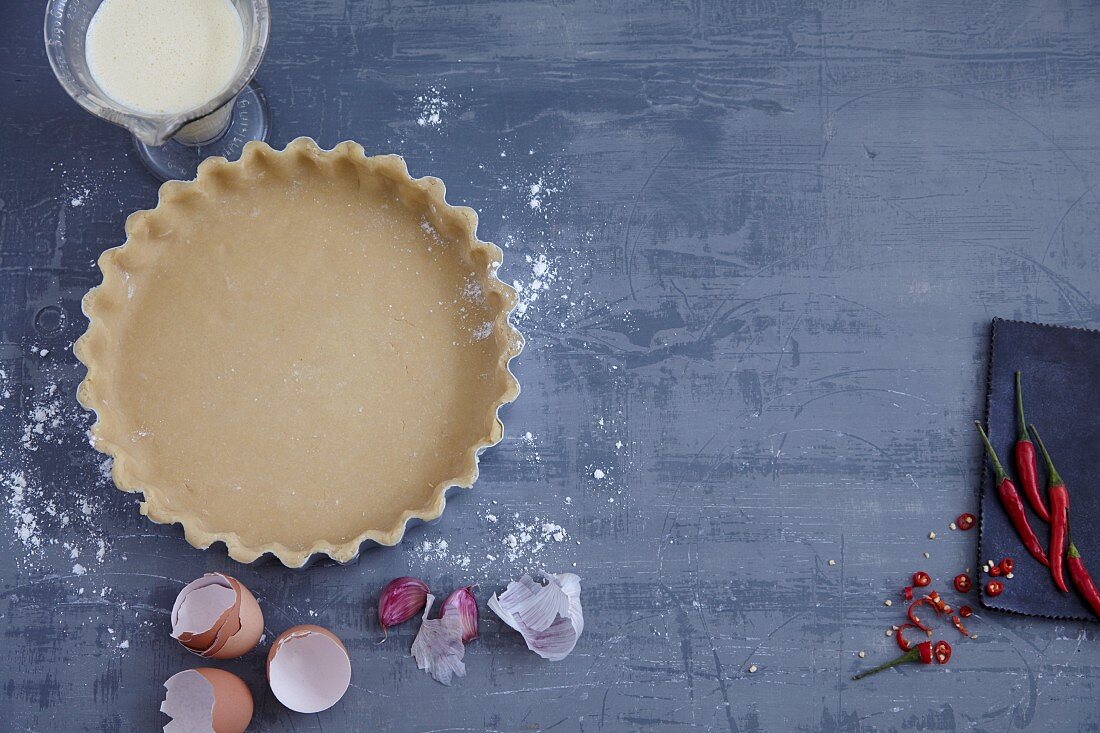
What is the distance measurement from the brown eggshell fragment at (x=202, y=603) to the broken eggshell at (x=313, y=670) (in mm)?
Result: 136

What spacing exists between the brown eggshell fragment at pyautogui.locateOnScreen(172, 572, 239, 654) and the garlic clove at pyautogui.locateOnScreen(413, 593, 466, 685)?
39cm

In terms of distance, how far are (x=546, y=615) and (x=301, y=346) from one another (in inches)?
30.2

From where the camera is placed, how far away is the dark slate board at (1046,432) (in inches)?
79.9

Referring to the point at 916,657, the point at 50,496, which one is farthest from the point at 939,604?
the point at 50,496

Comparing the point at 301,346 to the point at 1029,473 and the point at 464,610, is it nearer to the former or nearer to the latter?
the point at 464,610

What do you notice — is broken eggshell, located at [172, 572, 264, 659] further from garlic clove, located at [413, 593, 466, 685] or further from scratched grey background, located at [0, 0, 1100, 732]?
garlic clove, located at [413, 593, 466, 685]

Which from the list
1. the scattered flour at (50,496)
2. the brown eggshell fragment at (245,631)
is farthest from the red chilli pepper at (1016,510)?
the scattered flour at (50,496)

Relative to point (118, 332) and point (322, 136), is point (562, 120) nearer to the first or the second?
point (322, 136)

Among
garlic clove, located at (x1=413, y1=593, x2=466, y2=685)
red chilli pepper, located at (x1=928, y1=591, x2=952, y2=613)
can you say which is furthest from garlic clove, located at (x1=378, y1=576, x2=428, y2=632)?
red chilli pepper, located at (x1=928, y1=591, x2=952, y2=613)

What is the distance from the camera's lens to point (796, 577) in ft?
6.73

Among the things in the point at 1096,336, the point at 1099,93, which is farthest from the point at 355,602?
the point at 1099,93

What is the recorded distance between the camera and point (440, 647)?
1979 mm

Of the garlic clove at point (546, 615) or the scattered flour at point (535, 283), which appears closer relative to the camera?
the garlic clove at point (546, 615)

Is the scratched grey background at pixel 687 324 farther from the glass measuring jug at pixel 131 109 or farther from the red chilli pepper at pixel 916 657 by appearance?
the glass measuring jug at pixel 131 109
